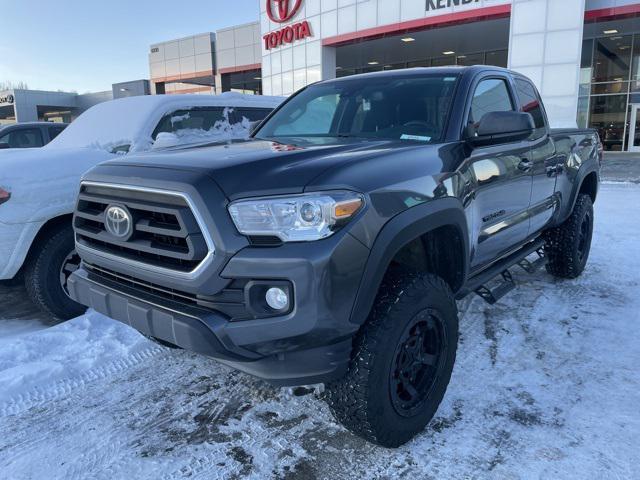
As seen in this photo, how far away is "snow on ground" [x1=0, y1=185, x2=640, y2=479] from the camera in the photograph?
2.47m

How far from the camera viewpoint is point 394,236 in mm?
2285

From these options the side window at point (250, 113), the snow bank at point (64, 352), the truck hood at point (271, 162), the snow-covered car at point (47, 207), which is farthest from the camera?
the side window at point (250, 113)

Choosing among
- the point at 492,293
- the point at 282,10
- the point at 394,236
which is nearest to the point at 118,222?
the point at 394,236

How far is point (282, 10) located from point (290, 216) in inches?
858

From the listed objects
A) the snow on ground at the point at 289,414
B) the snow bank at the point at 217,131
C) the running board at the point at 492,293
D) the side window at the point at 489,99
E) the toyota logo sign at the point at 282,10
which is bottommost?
the snow on ground at the point at 289,414

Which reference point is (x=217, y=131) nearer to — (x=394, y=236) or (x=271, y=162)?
(x=271, y=162)

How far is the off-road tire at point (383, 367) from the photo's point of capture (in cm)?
228

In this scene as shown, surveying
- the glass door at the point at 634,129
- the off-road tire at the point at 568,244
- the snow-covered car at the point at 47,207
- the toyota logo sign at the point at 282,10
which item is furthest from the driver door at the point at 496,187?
the glass door at the point at 634,129

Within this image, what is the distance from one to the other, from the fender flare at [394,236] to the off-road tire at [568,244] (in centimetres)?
277

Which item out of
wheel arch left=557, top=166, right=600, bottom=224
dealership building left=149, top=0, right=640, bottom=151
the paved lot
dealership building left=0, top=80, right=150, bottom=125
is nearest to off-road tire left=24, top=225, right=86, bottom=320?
wheel arch left=557, top=166, right=600, bottom=224

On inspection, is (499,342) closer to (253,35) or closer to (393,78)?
(393,78)

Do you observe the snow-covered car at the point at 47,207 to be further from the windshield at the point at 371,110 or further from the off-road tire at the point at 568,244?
the off-road tire at the point at 568,244

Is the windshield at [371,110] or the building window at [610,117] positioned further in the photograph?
the building window at [610,117]

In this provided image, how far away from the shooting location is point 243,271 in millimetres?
2068
